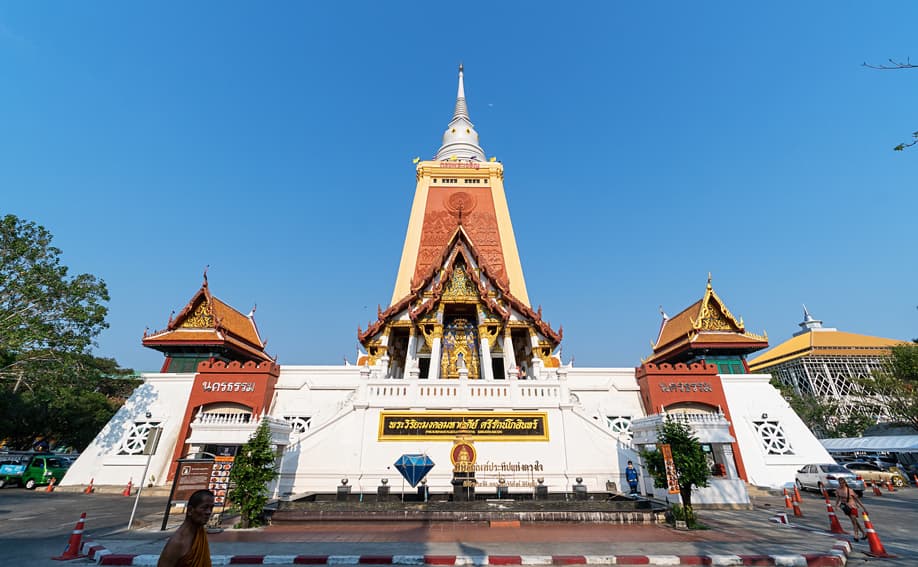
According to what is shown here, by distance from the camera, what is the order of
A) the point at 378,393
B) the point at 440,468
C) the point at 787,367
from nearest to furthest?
the point at 440,468, the point at 378,393, the point at 787,367

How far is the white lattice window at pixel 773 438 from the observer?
1708 centimetres

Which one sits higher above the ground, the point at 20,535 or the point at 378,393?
the point at 378,393

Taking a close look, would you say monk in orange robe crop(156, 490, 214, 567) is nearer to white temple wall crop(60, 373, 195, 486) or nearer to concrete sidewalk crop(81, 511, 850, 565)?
concrete sidewalk crop(81, 511, 850, 565)

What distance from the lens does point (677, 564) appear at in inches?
238

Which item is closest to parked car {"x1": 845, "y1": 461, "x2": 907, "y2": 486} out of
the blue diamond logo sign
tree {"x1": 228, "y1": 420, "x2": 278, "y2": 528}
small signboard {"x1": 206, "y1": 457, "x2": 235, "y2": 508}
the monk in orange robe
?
the blue diamond logo sign

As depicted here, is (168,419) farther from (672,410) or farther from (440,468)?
(672,410)

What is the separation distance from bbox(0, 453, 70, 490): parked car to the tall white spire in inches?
1208

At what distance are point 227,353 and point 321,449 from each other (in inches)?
404

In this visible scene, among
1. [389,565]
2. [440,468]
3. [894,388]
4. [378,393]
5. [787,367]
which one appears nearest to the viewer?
[389,565]

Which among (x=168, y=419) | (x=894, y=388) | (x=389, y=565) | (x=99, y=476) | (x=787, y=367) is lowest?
(x=389, y=565)

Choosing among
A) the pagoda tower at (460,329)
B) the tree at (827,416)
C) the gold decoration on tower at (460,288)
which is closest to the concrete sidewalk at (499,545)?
the pagoda tower at (460,329)

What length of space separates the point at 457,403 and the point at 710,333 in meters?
14.6

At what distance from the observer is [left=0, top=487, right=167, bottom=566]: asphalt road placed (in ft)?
22.7

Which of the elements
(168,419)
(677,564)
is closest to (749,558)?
(677,564)
